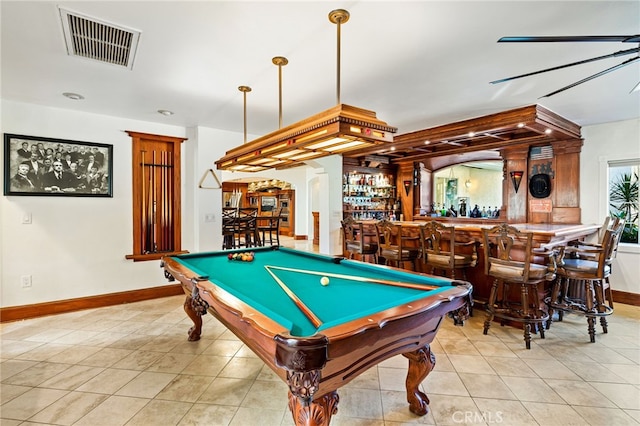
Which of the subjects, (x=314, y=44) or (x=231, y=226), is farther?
(x=231, y=226)

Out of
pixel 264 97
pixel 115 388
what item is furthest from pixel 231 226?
pixel 115 388

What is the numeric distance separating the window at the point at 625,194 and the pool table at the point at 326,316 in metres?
4.77

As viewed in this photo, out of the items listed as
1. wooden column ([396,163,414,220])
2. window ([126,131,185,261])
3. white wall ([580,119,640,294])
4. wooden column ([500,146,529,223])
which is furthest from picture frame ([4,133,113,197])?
white wall ([580,119,640,294])

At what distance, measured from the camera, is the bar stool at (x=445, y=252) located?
3.72 metres

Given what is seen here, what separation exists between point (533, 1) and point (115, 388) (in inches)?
155

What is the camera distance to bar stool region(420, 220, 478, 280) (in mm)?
3725

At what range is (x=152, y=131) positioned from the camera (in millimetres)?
4707

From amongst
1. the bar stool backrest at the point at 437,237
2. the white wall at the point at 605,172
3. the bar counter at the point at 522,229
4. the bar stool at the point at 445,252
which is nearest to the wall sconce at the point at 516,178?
the white wall at the point at 605,172

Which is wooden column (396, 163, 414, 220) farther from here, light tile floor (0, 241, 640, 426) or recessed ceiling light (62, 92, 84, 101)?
recessed ceiling light (62, 92, 84, 101)

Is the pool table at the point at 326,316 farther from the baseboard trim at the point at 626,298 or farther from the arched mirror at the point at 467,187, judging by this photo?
the arched mirror at the point at 467,187

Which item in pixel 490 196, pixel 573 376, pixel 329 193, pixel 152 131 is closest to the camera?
pixel 573 376

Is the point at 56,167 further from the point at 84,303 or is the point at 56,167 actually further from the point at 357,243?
the point at 357,243

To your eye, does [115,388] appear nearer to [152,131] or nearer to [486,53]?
[152,131]

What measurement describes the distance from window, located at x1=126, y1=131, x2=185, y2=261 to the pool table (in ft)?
7.73
